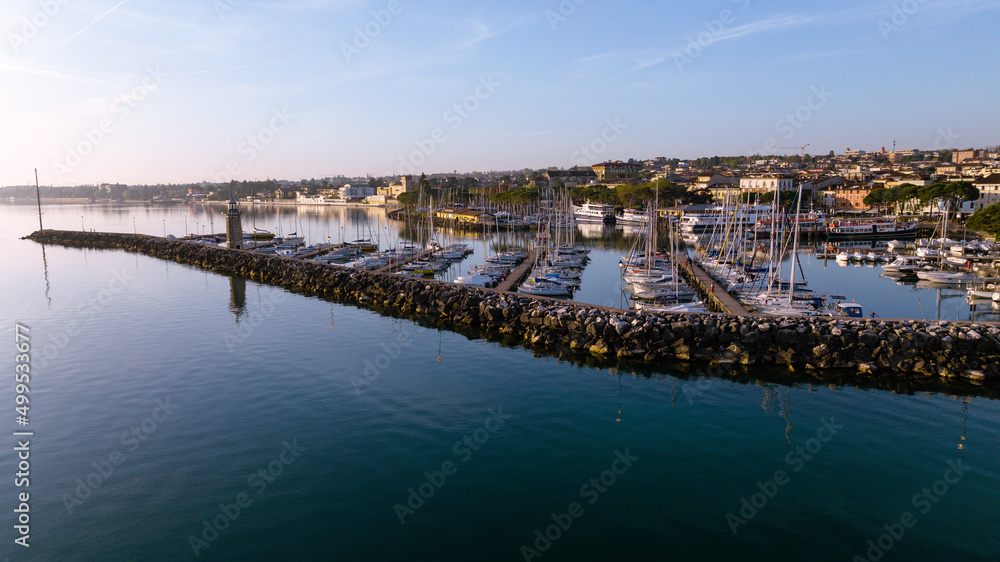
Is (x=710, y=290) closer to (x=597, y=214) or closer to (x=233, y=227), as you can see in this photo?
(x=233, y=227)

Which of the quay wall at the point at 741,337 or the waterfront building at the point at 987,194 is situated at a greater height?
the waterfront building at the point at 987,194

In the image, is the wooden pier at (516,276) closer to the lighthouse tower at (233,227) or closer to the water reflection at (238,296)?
the water reflection at (238,296)

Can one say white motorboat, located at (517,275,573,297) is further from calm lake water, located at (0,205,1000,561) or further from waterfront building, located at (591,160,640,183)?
waterfront building, located at (591,160,640,183)

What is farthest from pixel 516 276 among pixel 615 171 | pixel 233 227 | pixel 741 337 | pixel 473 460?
pixel 615 171

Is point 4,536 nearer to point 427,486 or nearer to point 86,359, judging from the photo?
point 427,486

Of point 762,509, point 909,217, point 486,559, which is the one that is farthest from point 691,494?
point 909,217

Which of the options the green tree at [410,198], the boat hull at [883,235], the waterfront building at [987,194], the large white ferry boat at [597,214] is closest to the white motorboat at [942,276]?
the boat hull at [883,235]
